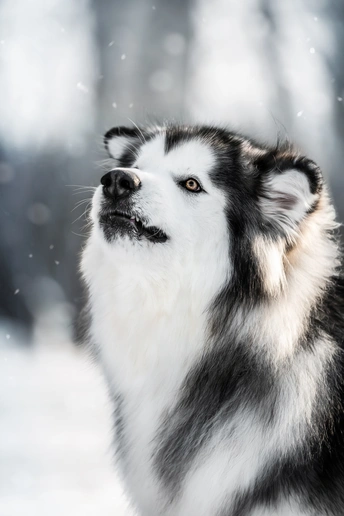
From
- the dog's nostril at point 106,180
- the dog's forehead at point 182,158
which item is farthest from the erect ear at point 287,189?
the dog's nostril at point 106,180

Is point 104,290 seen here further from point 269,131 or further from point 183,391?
point 269,131

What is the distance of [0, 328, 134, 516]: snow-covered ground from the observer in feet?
8.82

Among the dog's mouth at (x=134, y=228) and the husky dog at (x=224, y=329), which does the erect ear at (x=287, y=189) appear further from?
the dog's mouth at (x=134, y=228)

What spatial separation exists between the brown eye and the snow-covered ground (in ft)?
2.55

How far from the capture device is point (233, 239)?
1.97 m

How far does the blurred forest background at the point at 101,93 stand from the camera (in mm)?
4758

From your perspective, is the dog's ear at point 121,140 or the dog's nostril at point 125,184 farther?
the dog's ear at point 121,140

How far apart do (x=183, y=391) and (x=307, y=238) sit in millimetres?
647

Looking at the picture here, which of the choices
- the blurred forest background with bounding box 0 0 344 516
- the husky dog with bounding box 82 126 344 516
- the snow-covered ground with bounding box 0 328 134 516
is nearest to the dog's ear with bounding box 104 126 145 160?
the husky dog with bounding box 82 126 344 516

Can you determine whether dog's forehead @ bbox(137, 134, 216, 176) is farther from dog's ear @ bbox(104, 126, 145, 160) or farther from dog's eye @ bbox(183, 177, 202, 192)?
dog's ear @ bbox(104, 126, 145, 160)

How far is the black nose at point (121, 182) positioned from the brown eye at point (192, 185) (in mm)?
200

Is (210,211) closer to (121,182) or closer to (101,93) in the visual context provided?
(121,182)

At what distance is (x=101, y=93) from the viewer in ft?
16.3

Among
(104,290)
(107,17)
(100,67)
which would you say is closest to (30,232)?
(100,67)
